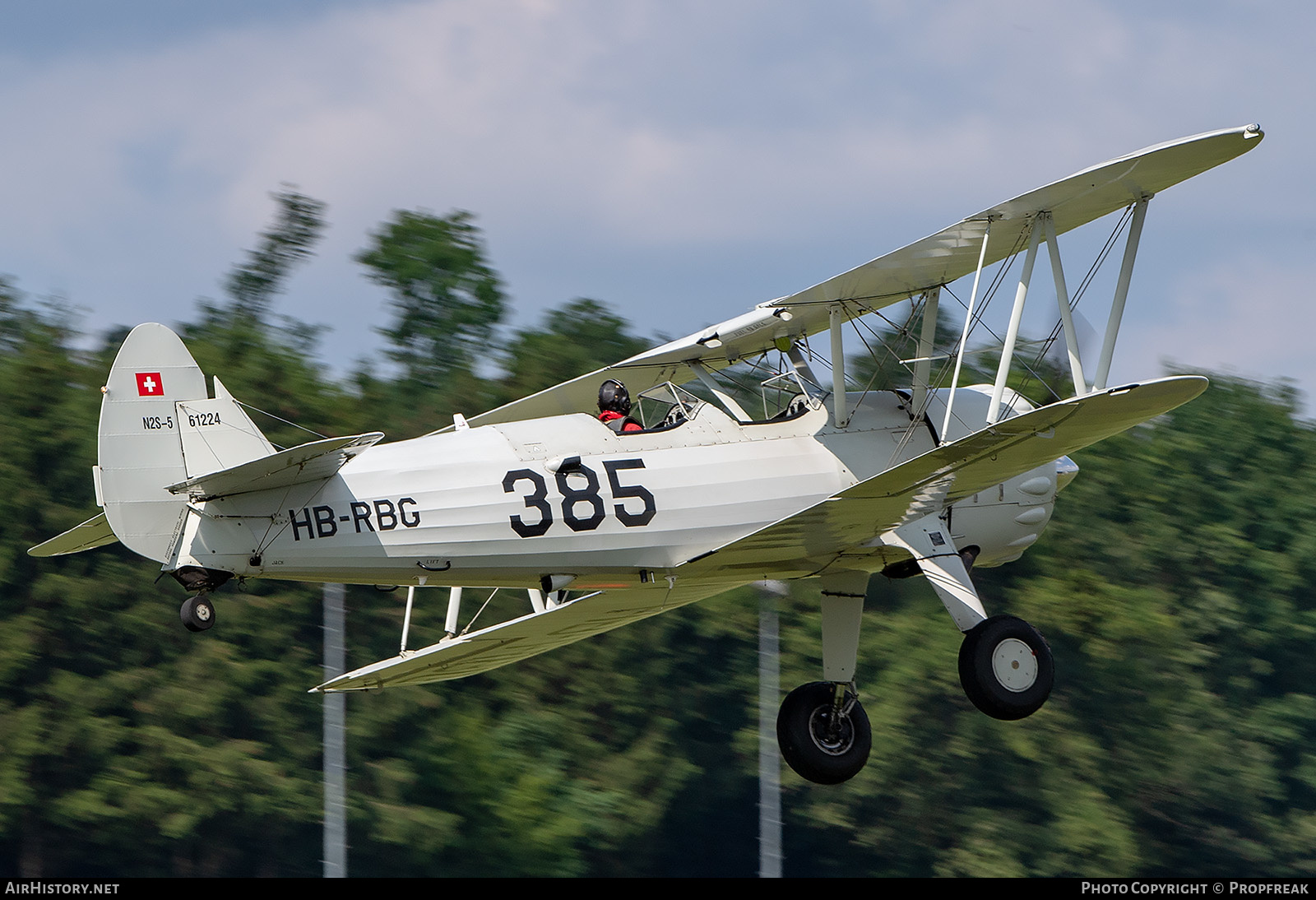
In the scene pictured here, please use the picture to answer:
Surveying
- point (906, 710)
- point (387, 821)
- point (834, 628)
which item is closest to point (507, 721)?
point (387, 821)

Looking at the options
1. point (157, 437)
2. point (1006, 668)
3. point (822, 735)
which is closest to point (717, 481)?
point (1006, 668)

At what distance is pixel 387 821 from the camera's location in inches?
965

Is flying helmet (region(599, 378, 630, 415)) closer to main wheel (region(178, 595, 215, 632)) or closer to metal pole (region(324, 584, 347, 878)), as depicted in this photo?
main wheel (region(178, 595, 215, 632))

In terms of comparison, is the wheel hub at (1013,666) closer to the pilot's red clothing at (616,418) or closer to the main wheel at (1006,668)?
the main wheel at (1006,668)

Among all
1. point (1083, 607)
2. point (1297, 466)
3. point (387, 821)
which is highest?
point (1297, 466)

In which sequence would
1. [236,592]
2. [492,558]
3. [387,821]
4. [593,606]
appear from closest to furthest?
[492,558] → [593,606] → [387,821] → [236,592]

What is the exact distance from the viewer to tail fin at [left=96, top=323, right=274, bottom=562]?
28.1ft

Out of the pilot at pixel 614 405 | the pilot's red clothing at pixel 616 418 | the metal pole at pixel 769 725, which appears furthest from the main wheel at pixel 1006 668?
the metal pole at pixel 769 725

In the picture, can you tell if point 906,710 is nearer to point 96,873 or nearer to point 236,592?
point 236,592

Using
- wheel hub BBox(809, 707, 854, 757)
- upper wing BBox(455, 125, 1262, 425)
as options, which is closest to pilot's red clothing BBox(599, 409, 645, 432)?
upper wing BBox(455, 125, 1262, 425)

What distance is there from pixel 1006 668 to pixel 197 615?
5249 millimetres

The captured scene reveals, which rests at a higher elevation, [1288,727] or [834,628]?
[834,628]

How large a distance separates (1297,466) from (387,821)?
23293 mm

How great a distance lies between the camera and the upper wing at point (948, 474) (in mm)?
8320
